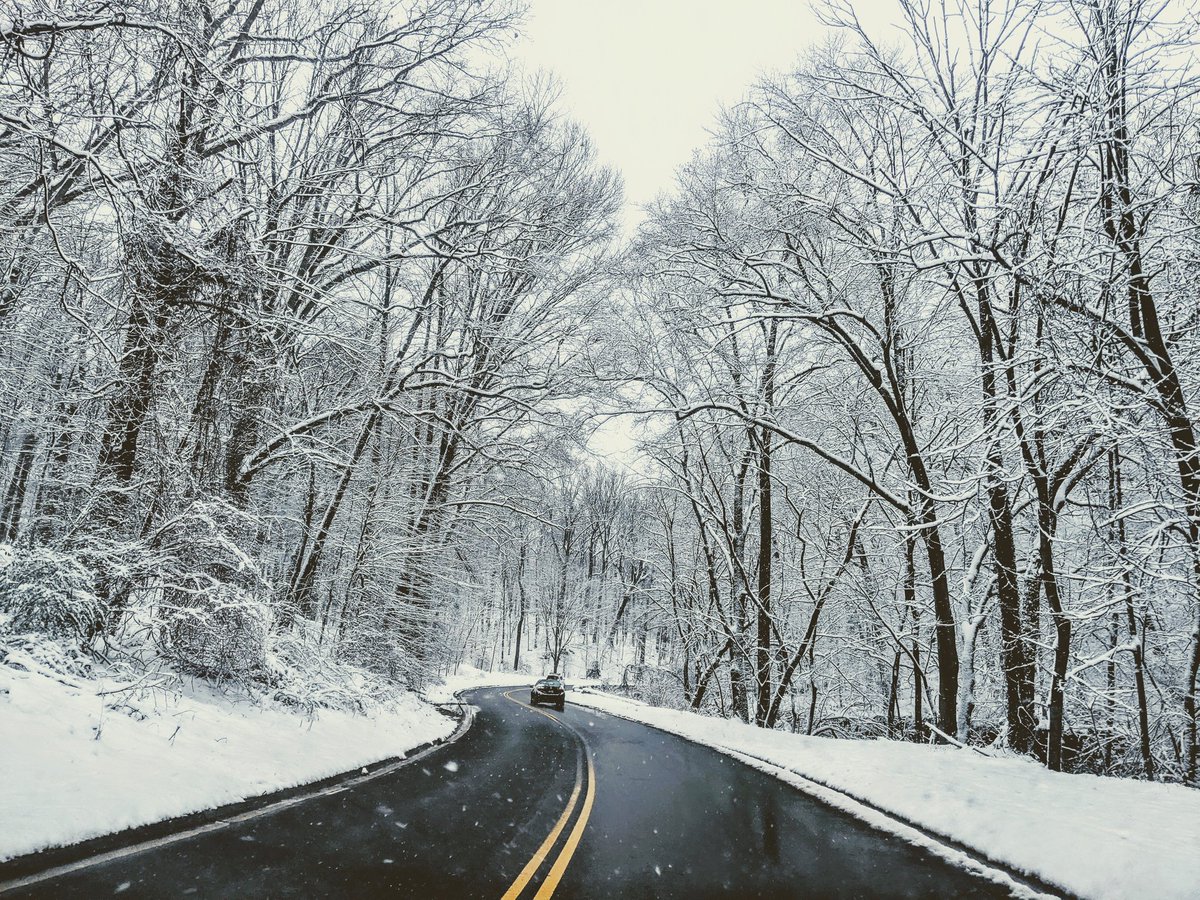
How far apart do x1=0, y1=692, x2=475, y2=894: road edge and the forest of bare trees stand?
247 cm

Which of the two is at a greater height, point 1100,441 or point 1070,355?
point 1070,355

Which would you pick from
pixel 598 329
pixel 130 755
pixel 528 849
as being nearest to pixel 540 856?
pixel 528 849

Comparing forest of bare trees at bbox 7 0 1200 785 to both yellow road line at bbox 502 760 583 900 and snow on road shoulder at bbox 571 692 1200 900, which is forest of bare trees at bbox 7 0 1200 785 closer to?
snow on road shoulder at bbox 571 692 1200 900

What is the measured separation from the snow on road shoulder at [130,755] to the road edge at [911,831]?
21.3ft

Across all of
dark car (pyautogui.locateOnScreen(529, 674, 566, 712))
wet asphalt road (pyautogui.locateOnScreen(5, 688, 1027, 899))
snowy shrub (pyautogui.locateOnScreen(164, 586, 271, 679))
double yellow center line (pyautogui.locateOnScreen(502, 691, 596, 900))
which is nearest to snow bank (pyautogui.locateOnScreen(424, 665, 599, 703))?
dark car (pyautogui.locateOnScreen(529, 674, 566, 712))

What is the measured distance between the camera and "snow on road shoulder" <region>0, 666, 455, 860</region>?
465 centimetres

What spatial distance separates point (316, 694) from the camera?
34.4 feet

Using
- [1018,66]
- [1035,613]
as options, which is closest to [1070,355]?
[1018,66]

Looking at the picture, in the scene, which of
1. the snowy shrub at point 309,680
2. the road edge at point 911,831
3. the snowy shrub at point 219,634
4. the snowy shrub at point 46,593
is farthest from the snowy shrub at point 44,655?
the road edge at point 911,831

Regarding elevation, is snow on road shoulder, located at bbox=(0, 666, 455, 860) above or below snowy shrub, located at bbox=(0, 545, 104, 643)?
below

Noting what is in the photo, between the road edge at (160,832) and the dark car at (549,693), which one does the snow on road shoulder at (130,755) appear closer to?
the road edge at (160,832)

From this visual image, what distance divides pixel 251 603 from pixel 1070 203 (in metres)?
11.0

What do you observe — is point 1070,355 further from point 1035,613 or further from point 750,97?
point 750,97

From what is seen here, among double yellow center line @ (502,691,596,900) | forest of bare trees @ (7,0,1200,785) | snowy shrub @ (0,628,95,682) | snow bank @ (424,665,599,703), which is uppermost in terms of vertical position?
forest of bare trees @ (7,0,1200,785)
